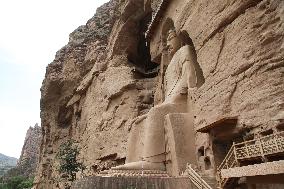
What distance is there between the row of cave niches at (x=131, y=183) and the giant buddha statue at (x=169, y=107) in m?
1.78

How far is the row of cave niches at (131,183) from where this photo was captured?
391 inches

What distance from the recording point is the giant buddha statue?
1262 centimetres

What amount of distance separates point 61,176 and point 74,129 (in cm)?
403

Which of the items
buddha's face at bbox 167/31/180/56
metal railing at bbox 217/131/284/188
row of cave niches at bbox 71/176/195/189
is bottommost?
row of cave niches at bbox 71/176/195/189

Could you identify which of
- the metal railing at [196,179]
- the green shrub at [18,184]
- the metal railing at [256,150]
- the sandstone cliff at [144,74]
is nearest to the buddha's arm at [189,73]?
the sandstone cliff at [144,74]

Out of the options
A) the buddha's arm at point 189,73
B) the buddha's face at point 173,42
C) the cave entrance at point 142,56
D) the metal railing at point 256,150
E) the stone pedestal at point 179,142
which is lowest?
the metal railing at point 256,150

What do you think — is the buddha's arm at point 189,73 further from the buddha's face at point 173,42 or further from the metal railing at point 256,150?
the metal railing at point 256,150

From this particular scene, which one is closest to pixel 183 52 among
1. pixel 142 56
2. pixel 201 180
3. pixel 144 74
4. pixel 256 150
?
pixel 201 180

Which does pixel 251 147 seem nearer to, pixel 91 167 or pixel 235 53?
pixel 235 53

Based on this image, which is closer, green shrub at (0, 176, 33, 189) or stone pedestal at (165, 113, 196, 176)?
stone pedestal at (165, 113, 196, 176)

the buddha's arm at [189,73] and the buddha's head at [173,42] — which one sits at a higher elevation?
the buddha's head at [173,42]

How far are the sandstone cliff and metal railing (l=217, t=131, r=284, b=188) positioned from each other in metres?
0.51

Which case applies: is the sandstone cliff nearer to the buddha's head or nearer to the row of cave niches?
A: the buddha's head

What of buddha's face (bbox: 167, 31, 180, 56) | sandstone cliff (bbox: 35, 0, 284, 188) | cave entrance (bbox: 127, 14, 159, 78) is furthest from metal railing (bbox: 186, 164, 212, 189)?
cave entrance (bbox: 127, 14, 159, 78)
